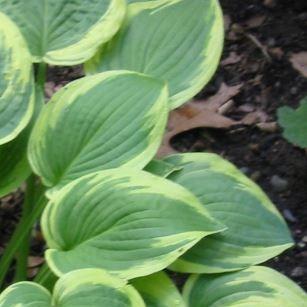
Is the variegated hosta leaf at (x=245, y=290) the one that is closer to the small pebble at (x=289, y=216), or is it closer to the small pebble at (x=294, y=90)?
the small pebble at (x=289, y=216)

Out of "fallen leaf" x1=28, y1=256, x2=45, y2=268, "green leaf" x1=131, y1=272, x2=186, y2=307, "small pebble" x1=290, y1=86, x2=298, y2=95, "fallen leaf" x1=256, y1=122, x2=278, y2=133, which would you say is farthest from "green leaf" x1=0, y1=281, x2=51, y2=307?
"small pebble" x1=290, y1=86, x2=298, y2=95

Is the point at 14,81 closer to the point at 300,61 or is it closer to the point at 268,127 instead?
the point at 268,127

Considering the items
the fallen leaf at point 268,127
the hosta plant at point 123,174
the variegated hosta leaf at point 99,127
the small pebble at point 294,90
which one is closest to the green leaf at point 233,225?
the hosta plant at point 123,174

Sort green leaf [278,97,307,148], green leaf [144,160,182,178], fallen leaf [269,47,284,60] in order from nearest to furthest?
green leaf [144,160,182,178] < green leaf [278,97,307,148] < fallen leaf [269,47,284,60]

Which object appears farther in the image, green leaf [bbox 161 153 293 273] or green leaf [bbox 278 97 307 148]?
green leaf [bbox 278 97 307 148]

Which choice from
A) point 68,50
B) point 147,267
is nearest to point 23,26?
point 68,50

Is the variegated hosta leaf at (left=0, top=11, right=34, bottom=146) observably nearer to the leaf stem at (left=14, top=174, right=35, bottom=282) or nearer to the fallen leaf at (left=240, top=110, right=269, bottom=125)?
the leaf stem at (left=14, top=174, right=35, bottom=282)

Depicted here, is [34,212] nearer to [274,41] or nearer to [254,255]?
[254,255]
